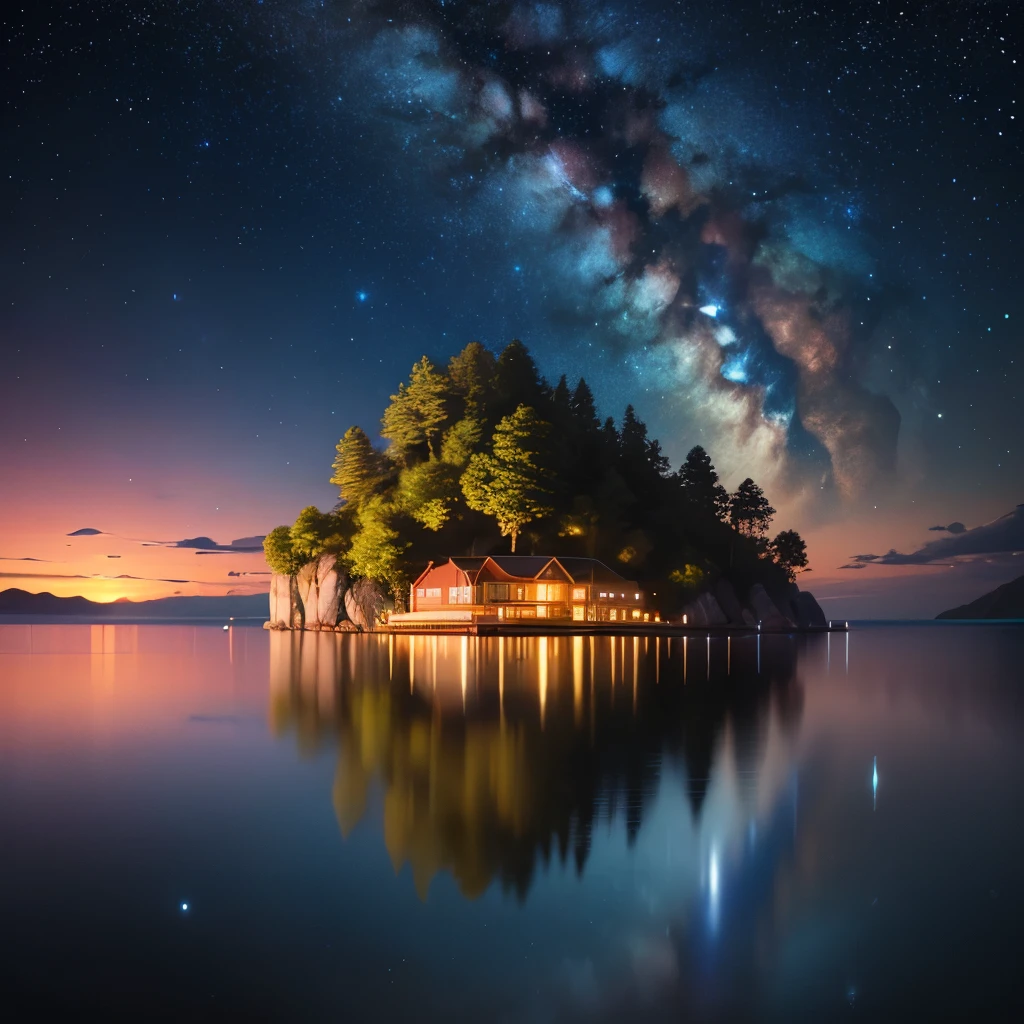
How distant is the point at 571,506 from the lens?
3590 inches

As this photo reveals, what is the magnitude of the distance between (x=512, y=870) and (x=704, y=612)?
85.6 m

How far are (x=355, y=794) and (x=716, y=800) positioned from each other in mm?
4580

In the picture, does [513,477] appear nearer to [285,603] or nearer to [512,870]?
[285,603]

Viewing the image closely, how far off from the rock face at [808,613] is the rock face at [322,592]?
5784 centimetres

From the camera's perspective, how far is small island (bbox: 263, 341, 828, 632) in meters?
78.2

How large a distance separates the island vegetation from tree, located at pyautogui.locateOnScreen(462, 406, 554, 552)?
12 centimetres

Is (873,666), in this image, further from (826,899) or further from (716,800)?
(826,899)

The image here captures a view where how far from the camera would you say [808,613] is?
115m

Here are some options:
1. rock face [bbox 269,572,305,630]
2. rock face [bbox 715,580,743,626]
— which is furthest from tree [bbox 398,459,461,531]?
rock face [bbox 715,580,743,626]

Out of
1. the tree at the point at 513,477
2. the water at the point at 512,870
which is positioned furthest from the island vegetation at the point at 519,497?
the water at the point at 512,870

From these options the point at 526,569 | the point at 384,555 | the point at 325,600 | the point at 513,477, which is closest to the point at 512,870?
the point at 526,569

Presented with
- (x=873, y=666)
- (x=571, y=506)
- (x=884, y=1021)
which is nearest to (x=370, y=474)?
(x=571, y=506)

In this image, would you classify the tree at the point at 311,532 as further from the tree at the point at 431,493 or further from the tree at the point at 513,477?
the tree at the point at 513,477

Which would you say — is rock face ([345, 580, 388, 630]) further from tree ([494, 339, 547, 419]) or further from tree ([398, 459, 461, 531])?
tree ([494, 339, 547, 419])
